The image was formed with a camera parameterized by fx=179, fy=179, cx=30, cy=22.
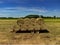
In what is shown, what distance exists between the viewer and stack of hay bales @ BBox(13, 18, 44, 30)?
189cm

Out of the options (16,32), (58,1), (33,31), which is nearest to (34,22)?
(33,31)

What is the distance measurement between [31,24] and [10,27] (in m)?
0.23

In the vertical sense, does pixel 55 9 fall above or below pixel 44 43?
above

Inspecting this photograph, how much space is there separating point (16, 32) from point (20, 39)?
0.28 feet

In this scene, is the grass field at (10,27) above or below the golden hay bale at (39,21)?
below

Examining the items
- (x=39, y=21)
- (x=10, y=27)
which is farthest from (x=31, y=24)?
(x=10, y=27)

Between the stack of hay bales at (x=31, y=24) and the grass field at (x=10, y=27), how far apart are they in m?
0.06

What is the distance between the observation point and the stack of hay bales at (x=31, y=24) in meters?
1.89

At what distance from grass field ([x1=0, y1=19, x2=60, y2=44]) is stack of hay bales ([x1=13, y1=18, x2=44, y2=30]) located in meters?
0.06

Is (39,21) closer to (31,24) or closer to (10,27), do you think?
(31,24)

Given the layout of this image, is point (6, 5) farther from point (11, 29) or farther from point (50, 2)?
point (50, 2)

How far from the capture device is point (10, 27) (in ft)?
6.23

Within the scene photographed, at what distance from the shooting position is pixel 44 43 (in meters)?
1.87

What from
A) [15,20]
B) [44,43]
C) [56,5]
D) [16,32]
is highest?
[56,5]
